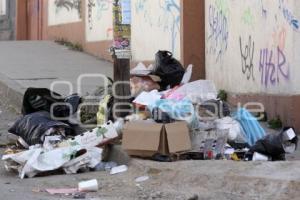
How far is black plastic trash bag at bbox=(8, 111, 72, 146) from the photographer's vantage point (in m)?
8.18

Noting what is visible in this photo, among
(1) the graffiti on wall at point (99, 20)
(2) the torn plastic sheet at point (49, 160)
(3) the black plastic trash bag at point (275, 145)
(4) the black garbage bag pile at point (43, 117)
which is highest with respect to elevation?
(1) the graffiti on wall at point (99, 20)

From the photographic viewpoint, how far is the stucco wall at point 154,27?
1181 cm

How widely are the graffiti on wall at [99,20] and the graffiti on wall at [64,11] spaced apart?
760 mm

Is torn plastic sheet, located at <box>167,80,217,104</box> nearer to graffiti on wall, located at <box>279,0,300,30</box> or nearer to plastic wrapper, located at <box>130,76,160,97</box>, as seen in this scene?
plastic wrapper, located at <box>130,76,160,97</box>

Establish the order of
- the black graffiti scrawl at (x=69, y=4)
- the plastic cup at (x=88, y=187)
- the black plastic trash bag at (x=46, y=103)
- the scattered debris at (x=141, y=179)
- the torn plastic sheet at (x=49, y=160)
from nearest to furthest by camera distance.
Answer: the plastic cup at (x=88, y=187) < the scattered debris at (x=141, y=179) < the torn plastic sheet at (x=49, y=160) < the black plastic trash bag at (x=46, y=103) < the black graffiti scrawl at (x=69, y=4)

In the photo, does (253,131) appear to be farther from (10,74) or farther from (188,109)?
(10,74)

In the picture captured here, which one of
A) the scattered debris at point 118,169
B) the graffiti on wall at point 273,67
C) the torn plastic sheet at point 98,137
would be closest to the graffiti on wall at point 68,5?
the graffiti on wall at point 273,67

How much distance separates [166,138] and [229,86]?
3.58 m

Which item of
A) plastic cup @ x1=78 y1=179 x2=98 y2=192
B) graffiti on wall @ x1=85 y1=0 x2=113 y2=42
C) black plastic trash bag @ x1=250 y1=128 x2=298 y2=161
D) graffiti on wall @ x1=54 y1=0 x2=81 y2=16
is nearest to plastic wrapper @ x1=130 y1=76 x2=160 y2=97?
black plastic trash bag @ x1=250 y1=128 x2=298 y2=161

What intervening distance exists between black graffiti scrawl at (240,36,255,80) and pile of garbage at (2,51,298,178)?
5.22 ft

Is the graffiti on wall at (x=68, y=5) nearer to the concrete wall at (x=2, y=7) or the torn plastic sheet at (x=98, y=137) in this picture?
the concrete wall at (x=2, y=7)

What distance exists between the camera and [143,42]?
1315 centimetres

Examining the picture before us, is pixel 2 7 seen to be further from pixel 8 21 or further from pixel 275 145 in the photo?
pixel 275 145

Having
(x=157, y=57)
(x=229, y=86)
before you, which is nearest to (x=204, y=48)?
(x=229, y=86)
